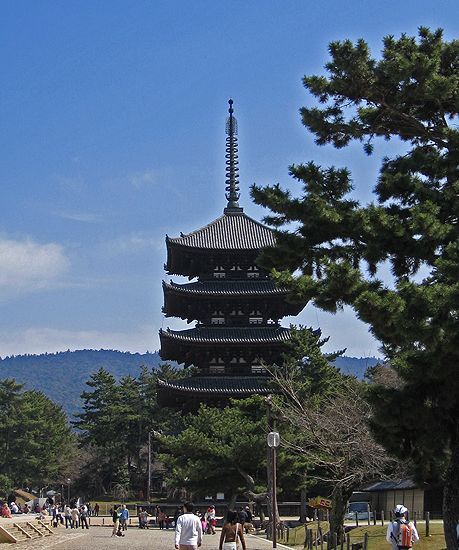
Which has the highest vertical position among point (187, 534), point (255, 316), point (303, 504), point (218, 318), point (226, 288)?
point (226, 288)

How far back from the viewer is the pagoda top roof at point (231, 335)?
5481cm

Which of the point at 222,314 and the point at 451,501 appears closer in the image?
the point at 451,501

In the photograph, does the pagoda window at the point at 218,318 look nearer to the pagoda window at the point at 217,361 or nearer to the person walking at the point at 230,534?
the pagoda window at the point at 217,361

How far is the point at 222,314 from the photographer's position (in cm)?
5759

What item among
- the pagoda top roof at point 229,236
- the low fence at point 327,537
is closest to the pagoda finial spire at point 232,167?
the pagoda top roof at point 229,236

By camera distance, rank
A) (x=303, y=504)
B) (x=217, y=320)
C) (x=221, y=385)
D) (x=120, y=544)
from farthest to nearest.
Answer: (x=217, y=320), (x=221, y=385), (x=303, y=504), (x=120, y=544)

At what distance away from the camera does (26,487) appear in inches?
3871

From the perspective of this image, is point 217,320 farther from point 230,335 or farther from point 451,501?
point 451,501

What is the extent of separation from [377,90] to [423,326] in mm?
5727

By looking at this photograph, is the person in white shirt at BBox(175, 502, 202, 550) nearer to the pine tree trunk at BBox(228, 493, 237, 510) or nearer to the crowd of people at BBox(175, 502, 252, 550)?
the crowd of people at BBox(175, 502, 252, 550)

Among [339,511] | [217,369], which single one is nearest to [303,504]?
[217,369]

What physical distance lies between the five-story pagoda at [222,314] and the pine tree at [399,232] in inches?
1365

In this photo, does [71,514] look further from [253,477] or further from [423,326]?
[423,326]

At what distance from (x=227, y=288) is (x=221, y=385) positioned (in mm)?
6263
